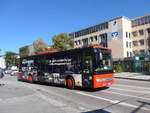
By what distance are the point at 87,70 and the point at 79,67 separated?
0.76 metres

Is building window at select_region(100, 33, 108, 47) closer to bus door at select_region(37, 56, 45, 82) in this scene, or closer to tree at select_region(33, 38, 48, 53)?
tree at select_region(33, 38, 48, 53)

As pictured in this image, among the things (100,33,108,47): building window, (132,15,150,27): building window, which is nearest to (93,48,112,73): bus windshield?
(132,15,150,27): building window

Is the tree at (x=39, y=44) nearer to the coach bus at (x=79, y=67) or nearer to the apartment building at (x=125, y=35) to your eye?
the apartment building at (x=125, y=35)

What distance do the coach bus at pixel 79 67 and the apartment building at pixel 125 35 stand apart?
39.0 meters

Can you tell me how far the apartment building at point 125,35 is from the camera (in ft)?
162

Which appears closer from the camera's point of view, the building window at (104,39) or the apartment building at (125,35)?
the apartment building at (125,35)

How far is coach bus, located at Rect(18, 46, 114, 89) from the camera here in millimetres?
10633

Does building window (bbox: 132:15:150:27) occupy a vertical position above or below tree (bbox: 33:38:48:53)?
above

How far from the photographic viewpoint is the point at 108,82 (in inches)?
450

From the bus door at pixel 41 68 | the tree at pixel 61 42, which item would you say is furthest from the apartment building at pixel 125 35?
the bus door at pixel 41 68

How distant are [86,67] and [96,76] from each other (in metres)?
0.89

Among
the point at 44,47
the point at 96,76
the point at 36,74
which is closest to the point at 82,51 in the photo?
the point at 96,76

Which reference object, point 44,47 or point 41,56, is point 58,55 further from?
point 44,47

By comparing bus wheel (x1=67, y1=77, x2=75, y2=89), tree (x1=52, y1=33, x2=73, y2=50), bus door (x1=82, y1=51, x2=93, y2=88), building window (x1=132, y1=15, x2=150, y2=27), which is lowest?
bus wheel (x1=67, y1=77, x2=75, y2=89)
